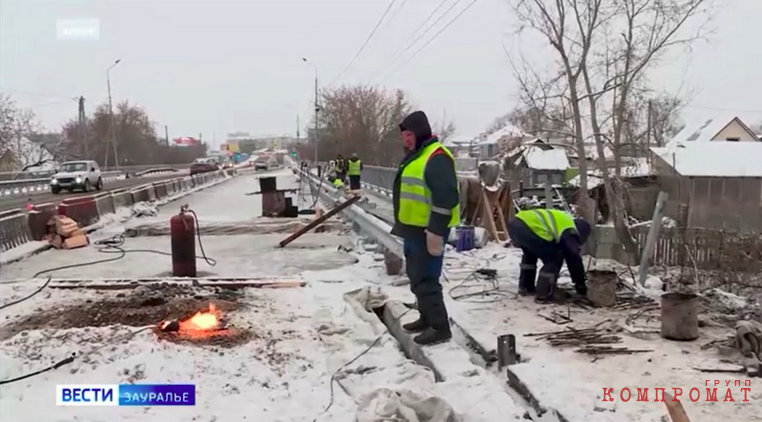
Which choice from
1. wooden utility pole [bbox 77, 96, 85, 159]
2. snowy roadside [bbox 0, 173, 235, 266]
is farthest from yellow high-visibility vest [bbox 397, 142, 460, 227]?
wooden utility pole [bbox 77, 96, 85, 159]

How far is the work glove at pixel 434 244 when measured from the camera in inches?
189

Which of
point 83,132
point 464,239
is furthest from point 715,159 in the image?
point 83,132

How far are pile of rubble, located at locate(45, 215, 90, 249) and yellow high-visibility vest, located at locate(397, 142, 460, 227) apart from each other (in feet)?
26.7

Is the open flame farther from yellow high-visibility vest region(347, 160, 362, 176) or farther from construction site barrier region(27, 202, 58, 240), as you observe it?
yellow high-visibility vest region(347, 160, 362, 176)

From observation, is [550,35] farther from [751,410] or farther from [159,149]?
[159,149]

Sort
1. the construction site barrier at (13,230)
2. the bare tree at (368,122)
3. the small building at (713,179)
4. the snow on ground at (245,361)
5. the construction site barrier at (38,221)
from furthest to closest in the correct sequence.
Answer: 1. the small building at (713,179)
2. the bare tree at (368,122)
3. the construction site barrier at (38,221)
4. the construction site barrier at (13,230)
5. the snow on ground at (245,361)

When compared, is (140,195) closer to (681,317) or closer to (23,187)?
(681,317)

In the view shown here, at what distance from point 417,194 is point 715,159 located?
120 feet

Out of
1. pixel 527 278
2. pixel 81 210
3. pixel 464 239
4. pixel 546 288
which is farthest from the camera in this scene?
pixel 81 210

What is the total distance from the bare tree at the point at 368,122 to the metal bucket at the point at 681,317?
68.1ft

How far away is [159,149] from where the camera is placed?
3081 inches

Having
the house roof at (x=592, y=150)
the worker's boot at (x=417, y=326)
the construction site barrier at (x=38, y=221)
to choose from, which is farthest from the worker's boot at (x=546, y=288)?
the house roof at (x=592, y=150)

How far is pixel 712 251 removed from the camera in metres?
10.2

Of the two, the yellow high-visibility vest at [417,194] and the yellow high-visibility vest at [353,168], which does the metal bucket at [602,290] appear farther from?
the yellow high-visibility vest at [353,168]
